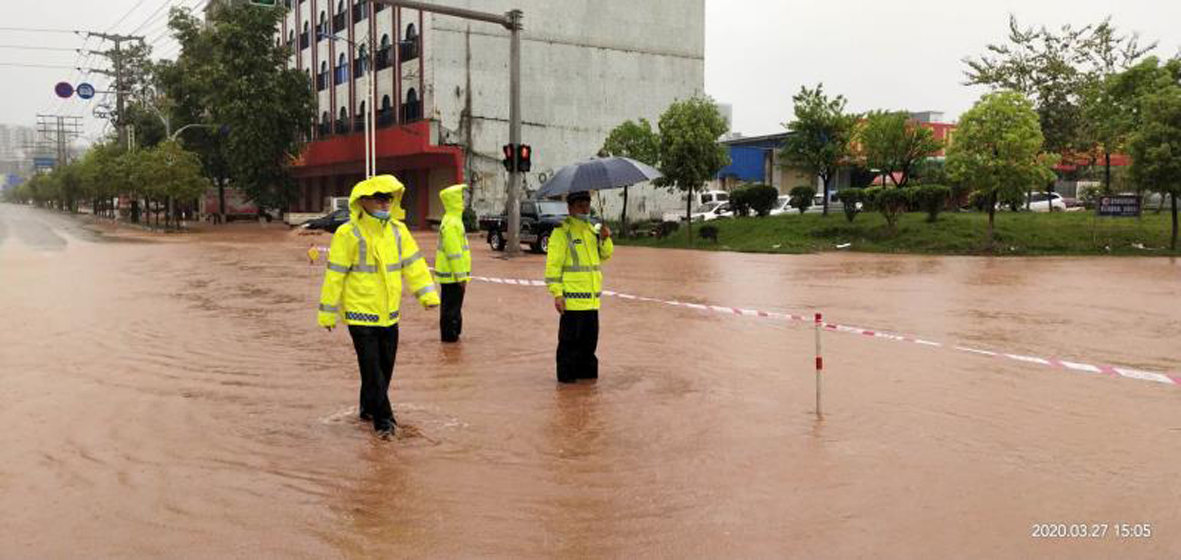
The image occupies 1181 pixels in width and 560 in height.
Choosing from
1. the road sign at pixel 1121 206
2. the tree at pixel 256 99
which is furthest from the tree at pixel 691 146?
the tree at pixel 256 99

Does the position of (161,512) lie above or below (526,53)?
below

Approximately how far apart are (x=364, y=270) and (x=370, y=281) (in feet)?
0.27

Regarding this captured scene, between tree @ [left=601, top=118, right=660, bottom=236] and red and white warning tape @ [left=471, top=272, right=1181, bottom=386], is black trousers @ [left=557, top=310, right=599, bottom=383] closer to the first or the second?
red and white warning tape @ [left=471, top=272, right=1181, bottom=386]

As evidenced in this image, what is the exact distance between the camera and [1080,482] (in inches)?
208

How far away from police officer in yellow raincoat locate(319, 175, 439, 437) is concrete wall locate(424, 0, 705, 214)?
36.1m

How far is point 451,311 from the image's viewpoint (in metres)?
10.4

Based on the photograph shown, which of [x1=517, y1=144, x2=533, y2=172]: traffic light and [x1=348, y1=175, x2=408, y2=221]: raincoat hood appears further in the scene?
[x1=517, y1=144, x2=533, y2=172]: traffic light

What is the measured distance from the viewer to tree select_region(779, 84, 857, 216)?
35.1 metres

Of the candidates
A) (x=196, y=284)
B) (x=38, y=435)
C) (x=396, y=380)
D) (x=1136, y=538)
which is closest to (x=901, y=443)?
(x=1136, y=538)

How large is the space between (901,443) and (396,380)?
4.31 m

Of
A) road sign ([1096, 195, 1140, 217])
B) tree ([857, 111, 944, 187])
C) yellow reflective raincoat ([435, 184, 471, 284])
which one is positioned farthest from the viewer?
tree ([857, 111, 944, 187])

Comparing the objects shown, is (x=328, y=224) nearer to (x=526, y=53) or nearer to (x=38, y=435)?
(x=526, y=53)

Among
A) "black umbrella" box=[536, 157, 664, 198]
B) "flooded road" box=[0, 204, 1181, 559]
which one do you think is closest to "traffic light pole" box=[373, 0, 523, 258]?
"flooded road" box=[0, 204, 1181, 559]

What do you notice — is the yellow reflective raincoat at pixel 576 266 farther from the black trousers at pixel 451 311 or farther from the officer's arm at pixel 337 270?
the black trousers at pixel 451 311
